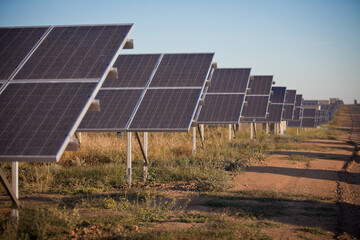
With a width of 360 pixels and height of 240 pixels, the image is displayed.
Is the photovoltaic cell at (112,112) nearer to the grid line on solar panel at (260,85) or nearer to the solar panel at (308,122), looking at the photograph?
the grid line on solar panel at (260,85)

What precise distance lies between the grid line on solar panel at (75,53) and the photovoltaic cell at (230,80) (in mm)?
13294

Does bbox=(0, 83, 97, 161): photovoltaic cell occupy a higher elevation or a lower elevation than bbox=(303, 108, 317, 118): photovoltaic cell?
higher

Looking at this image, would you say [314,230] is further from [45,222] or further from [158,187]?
[158,187]

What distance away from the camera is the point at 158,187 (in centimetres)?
1138

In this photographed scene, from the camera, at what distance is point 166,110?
38.3ft

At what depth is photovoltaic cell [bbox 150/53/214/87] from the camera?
13.1 metres

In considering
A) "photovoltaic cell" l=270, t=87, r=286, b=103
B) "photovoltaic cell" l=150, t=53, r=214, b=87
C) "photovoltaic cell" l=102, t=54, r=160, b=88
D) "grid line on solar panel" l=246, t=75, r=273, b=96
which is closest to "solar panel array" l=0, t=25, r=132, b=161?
"photovoltaic cell" l=102, t=54, r=160, b=88

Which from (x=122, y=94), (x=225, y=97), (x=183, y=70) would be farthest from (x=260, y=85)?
(x=122, y=94)

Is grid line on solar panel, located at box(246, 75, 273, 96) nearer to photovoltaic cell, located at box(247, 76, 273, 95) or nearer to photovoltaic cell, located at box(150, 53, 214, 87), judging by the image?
photovoltaic cell, located at box(247, 76, 273, 95)

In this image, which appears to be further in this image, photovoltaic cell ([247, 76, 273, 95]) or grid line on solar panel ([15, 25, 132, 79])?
photovoltaic cell ([247, 76, 273, 95])

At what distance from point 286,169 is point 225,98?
6.26 meters

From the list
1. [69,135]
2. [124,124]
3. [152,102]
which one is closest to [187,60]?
[152,102]

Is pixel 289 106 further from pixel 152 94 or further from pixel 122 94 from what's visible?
pixel 122 94

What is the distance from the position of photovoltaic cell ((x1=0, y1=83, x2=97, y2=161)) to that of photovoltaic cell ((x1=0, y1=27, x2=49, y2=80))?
30.1 inches
